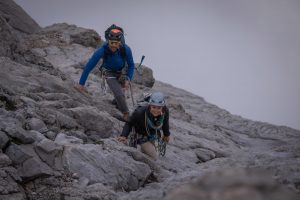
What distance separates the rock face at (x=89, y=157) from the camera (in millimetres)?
3609

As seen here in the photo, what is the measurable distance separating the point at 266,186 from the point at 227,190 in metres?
0.34

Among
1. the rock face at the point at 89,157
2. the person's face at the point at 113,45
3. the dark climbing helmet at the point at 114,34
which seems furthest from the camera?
the person's face at the point at 113,45

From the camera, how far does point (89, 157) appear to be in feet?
33.0

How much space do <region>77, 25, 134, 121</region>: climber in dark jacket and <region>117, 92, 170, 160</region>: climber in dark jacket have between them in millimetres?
3168

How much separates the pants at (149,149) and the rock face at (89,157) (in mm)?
293

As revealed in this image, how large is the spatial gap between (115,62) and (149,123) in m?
3.90

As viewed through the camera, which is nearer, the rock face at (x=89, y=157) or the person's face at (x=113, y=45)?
the rock face at (x=89, y=157)

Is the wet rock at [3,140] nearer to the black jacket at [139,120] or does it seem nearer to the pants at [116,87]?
the black jacket at [139,120]

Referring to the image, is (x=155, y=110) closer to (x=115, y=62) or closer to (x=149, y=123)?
(x=149, y=123)

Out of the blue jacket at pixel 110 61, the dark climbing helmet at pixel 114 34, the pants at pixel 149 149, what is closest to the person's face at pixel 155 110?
the pants at pixel 149 149

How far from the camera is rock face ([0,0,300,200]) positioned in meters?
3.61

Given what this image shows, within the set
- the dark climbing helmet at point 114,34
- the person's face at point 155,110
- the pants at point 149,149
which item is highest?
the dark climbing helmet at point 114,34

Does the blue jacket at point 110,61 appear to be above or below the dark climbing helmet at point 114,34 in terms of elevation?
below

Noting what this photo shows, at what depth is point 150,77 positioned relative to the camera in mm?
28766
